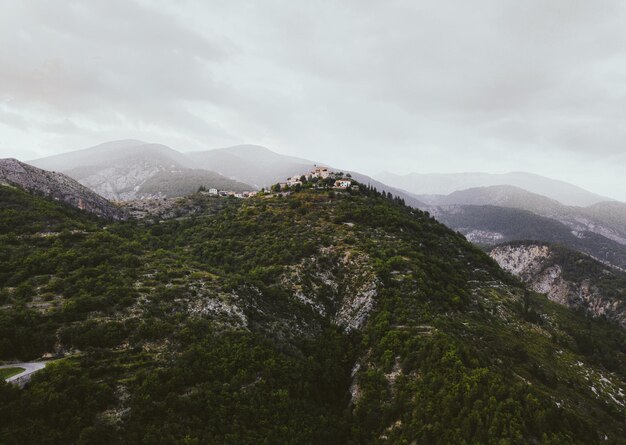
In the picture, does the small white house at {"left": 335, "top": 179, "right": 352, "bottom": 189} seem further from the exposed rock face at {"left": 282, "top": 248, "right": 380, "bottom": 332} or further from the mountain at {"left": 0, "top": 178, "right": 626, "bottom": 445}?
the exposed rock face at {"left": 282, "top": 248, "right": 380, "bottom": 332}

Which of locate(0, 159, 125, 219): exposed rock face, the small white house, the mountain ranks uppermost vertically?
the small white house

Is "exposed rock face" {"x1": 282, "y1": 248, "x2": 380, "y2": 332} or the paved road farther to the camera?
"exposed rock face" {"x1": 282, "y1": 248, "x2": 380, "y2": 332}

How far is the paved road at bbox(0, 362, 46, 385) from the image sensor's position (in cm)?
3278

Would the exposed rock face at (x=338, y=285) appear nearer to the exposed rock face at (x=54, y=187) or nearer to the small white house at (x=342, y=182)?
the small white house at (x=342, y=182)

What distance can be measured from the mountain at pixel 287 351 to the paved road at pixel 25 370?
1327mm

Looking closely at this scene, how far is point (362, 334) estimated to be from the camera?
200ft

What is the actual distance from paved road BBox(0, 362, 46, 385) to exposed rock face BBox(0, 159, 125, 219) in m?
95.3

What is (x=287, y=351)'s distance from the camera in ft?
175

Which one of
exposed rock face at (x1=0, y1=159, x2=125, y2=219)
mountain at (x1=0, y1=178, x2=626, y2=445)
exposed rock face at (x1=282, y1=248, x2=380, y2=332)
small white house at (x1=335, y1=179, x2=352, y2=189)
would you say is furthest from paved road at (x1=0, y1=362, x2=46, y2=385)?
small white house at (x1=335, y1=179, x2=352, y2=189)

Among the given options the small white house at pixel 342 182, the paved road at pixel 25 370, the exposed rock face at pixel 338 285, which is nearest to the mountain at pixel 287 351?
the exposed rock face at pixel 338 285

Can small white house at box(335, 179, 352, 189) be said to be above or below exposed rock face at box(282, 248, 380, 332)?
above

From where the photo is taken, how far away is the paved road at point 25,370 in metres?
32.8

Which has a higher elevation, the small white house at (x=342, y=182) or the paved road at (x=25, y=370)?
the small white house at (x=342, y=182)

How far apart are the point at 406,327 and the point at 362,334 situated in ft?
28.2
